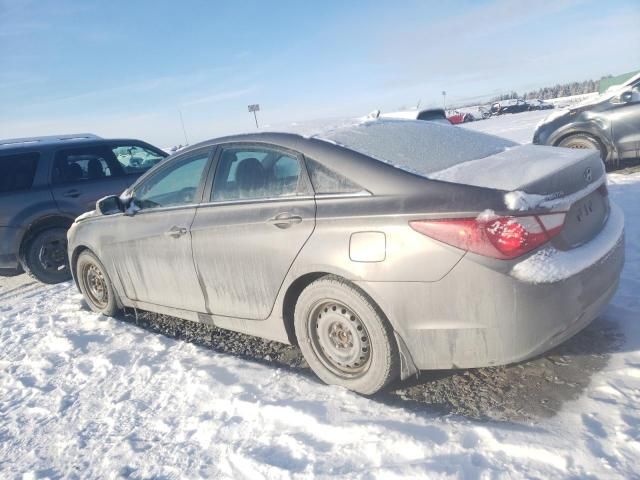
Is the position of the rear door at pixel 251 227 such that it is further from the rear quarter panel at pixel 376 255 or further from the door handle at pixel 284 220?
the rear quarter panel at pixel 376 255

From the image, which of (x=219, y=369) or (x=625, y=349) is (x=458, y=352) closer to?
(x=625, y=349)

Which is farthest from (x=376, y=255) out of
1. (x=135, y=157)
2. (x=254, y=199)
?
(x=135, y=157)

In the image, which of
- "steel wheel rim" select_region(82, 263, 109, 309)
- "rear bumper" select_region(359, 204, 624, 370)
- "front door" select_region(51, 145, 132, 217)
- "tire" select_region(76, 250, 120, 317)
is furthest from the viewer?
"front door" select_region(51, 145, 132, 217)

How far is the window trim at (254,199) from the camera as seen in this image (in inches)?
114

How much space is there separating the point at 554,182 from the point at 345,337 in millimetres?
1411

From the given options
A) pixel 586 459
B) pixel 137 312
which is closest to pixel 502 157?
pixel 586 459

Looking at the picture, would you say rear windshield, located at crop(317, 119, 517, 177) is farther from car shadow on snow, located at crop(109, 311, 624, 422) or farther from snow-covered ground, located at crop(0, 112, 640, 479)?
snow-covered ground, located at crop(0, 112, 640, 479)

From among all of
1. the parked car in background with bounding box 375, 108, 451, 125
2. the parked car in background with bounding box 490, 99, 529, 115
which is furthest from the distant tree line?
the parked car in background with bounding box 375, 108, 451, 125

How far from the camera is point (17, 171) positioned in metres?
6.25

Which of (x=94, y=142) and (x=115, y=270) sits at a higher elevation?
(x=94, y=142)

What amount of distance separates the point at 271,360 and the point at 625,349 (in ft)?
7.49

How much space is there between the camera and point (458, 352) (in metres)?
2.46

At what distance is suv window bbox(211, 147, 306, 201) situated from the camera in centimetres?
300

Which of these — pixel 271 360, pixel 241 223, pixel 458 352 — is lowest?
pixel 271 360
